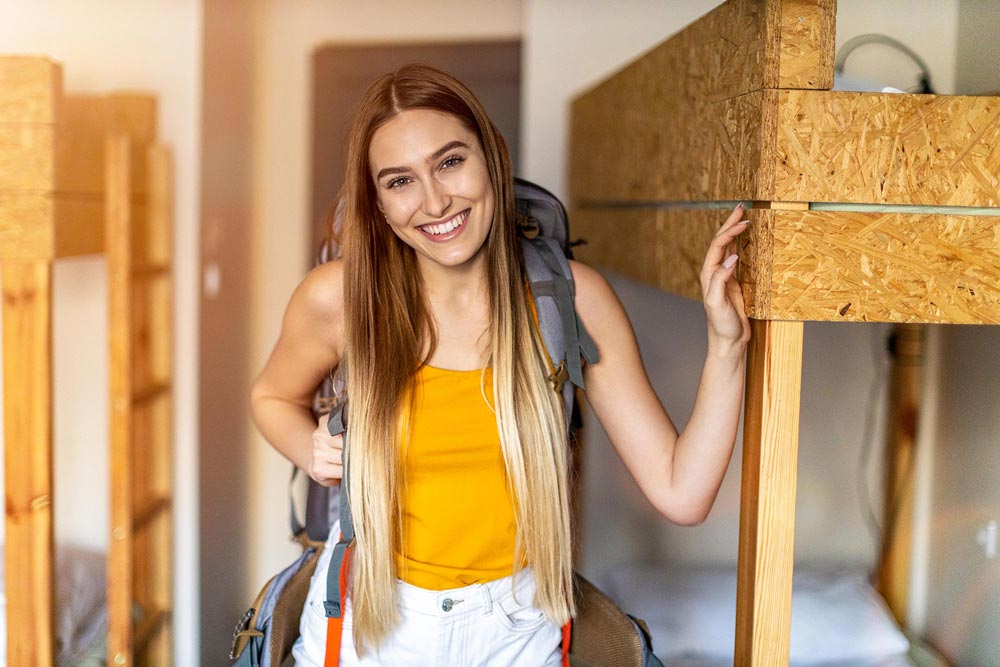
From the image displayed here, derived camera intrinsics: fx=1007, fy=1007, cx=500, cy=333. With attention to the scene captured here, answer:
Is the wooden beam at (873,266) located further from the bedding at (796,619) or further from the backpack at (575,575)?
the bedding at (796,619)

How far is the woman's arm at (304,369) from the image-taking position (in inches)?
67.4

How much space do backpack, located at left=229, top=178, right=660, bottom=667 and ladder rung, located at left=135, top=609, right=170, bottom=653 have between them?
1272 millimetres

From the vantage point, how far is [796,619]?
7.47 feet

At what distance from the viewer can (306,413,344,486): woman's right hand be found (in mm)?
1658

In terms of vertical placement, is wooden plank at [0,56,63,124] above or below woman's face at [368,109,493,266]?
above

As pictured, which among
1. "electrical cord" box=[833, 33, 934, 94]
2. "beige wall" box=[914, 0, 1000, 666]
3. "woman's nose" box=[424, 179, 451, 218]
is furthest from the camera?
"electrical cord" box=[833, 33, 934, 94]

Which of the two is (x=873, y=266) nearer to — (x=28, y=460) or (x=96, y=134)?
(x=28, y=460)

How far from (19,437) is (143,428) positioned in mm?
823

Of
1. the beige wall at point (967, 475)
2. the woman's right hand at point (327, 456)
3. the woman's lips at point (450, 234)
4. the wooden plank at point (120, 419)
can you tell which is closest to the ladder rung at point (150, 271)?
the wooden plank at point (120, 419)

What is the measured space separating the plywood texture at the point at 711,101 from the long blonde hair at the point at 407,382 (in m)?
0.35

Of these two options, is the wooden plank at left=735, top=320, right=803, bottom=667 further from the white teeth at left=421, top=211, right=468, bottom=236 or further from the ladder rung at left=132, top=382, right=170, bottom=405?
the ladder rung at left=132, top=382, right=170, bottom=405

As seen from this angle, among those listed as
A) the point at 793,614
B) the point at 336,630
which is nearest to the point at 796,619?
the point at 793,614

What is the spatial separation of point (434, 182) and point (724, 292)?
1.58 feet

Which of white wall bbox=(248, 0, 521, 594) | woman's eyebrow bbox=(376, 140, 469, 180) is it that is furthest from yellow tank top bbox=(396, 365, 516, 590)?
white wall bbox=(248, 0, 521, 594)
